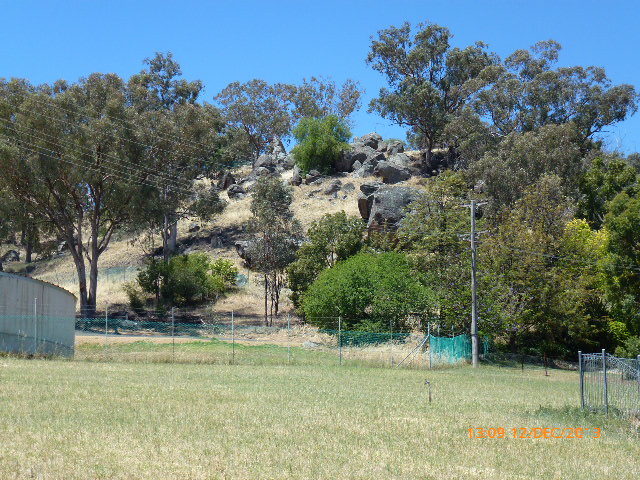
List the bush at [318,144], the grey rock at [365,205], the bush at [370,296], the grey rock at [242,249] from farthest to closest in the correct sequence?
1. the bush at [318,144]
2. the grey rock at [242,249]
3. the grey rock at [365,205]
4. the bush at [370,296]

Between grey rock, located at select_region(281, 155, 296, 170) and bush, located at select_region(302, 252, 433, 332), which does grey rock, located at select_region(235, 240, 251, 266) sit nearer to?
bush, located at select_region(302, 252, 433, 332)

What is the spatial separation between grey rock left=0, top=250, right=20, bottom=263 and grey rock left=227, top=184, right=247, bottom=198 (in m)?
27.0

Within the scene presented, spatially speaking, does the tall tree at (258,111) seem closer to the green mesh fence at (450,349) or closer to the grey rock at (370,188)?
the grey rock at (370,188)

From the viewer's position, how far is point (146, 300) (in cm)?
6238

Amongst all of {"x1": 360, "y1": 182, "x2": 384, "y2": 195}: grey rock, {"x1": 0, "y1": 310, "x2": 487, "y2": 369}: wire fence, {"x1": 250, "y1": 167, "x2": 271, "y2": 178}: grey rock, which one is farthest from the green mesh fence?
{"x1": 250, "y1": 167, "x2": 271, "y2": 178}: grey rock

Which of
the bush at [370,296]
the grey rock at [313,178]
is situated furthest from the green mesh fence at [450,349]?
the grey rock at [313,178]

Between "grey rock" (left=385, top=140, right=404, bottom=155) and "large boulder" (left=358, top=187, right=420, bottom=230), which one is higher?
"grey rock" (left=385, top=140, right=404, bottom=155)

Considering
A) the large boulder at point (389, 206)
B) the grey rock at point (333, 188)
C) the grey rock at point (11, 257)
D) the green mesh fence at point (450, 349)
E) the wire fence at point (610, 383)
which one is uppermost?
the grey rock at point (333, 188)

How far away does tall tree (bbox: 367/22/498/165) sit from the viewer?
79.2 meters

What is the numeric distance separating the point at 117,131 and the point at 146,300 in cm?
1511

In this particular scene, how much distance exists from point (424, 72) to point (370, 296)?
137 feet

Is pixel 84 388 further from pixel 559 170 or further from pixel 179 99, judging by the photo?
pixel 179 99

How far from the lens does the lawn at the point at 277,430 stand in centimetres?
1176
